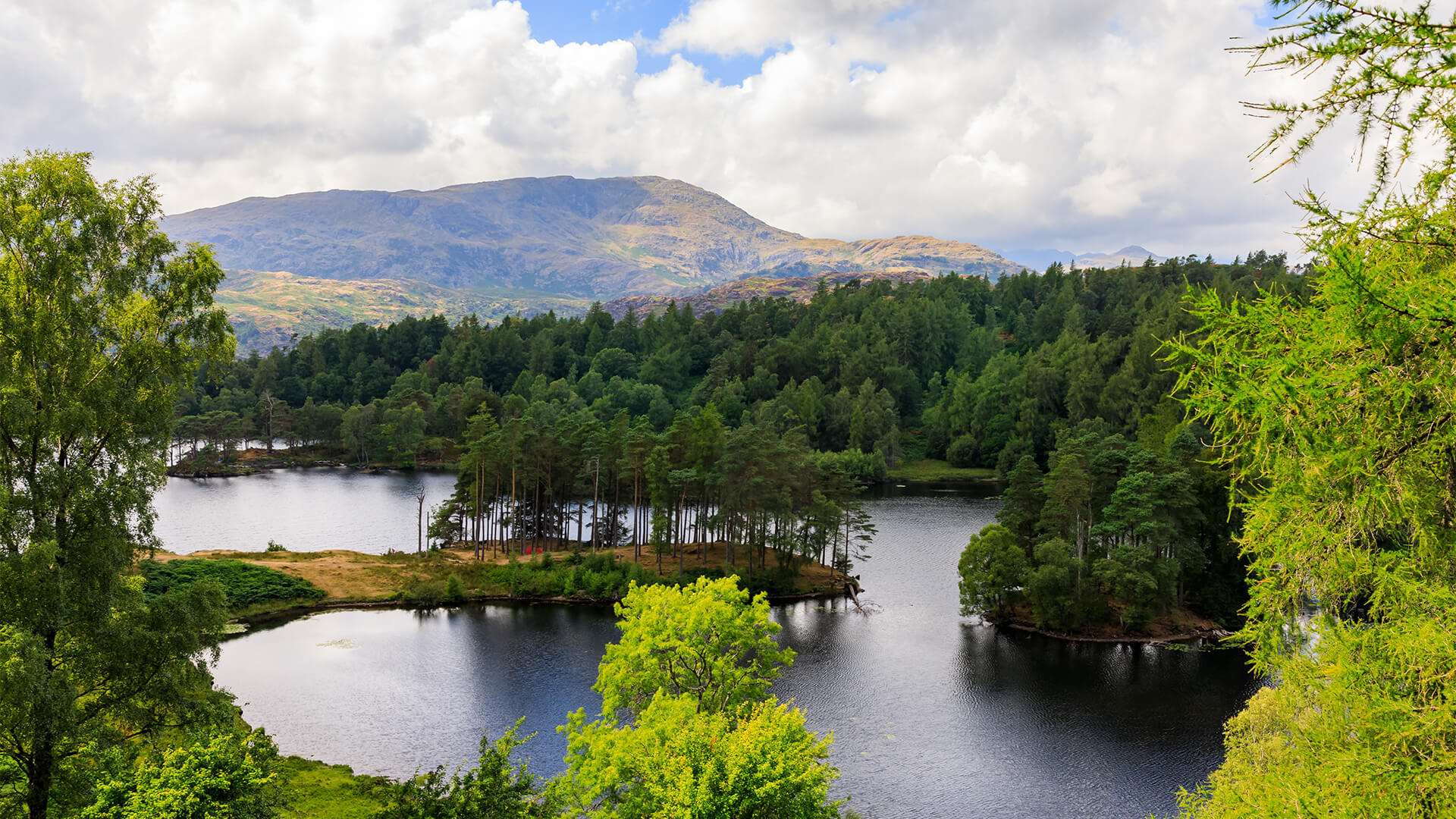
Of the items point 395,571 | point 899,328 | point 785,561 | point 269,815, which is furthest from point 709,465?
point 899,328

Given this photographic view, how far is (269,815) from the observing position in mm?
15547

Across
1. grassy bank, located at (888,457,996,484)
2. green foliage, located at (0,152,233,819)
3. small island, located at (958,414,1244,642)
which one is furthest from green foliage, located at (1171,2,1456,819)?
grassy bank, located at (888,457,996,484)

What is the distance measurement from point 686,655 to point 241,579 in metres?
46.8

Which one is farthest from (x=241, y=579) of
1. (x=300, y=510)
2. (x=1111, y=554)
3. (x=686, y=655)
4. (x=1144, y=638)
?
(x=1144, y=638)

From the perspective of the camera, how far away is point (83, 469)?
584 inches

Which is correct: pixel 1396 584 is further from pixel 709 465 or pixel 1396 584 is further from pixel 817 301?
pixel 817 301

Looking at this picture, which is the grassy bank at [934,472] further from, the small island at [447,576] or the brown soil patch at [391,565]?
the brown soil patch at [391,565]

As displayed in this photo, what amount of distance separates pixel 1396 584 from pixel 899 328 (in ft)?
483

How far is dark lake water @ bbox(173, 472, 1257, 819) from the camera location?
1396 inches

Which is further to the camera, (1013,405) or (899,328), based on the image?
(899,328)

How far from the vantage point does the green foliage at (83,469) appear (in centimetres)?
1411

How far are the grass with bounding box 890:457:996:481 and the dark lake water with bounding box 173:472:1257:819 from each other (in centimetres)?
5069

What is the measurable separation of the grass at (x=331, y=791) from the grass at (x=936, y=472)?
87.0 metres

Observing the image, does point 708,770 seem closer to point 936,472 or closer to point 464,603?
point 464,603
